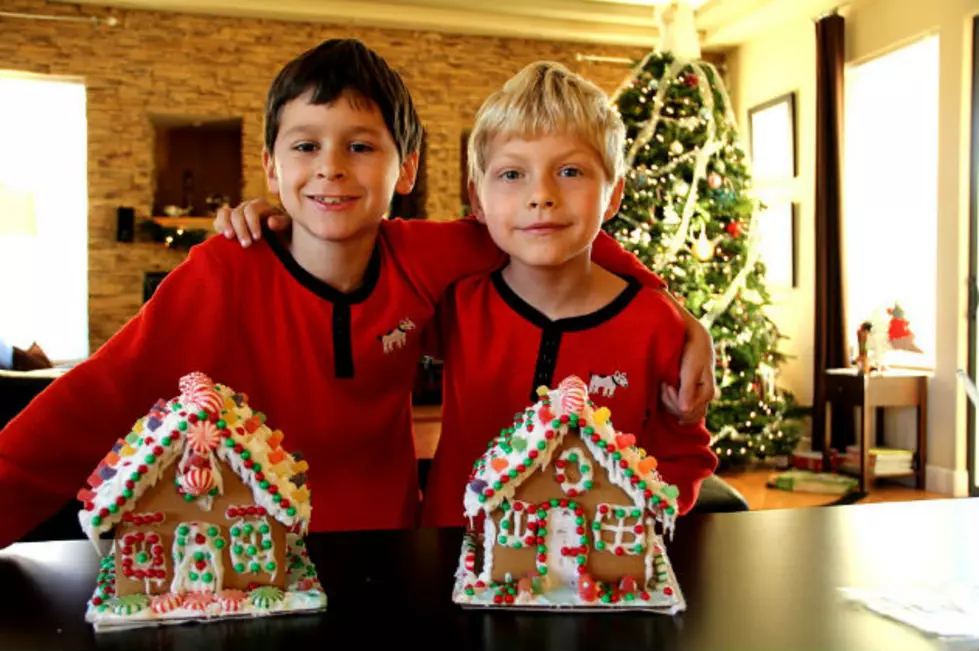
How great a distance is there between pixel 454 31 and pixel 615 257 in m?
5.99

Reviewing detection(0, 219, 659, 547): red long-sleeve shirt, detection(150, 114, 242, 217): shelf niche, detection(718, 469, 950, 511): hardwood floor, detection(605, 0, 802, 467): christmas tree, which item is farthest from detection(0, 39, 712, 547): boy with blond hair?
detection(150, 114, 242, 217): shelf niche

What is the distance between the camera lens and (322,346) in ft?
4.45

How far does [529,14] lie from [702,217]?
2.39 meters

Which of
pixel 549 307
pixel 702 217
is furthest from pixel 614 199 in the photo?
pixel 702 217

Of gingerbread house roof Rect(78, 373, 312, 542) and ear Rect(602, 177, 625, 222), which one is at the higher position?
ear Rect(602, 177, 625, 222)

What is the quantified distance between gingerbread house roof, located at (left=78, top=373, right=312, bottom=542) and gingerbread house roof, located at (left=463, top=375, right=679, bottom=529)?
17 cm

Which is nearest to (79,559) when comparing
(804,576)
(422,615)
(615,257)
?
(422,615)

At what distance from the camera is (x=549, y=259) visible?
1198 millimetres

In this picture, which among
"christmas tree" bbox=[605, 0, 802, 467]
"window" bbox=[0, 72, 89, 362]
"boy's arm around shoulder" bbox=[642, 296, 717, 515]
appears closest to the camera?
"boy's arm around shoulder" bbox=[642, 296, 717, 515]

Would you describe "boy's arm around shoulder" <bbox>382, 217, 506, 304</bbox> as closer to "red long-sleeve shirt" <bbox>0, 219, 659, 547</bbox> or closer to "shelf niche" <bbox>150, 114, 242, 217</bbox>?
"red long-sleeve shirt" <bbox>0, 219, 659, 547</bbox>

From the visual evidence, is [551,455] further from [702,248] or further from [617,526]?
[702,248]

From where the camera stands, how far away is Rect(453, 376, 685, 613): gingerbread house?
0.82m

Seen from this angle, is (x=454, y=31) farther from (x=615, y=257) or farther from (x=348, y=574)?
(x=348, y=574)

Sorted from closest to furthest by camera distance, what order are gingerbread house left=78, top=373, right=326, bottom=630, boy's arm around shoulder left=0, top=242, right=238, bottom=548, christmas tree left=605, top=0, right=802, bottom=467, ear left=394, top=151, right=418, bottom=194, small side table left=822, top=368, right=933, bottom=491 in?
1. gingerbread house left=78, top=373, right=326, bottom=630
2. boy's arm around shoulder left=0, top=242, right=238, bottom=548
3. ear left=394, top=151, right=418, bottom=194
4. small side table left=822, top=368, right=933, bottom=491
5. christmas tree left=605, top=0, right=802, bottom=467
